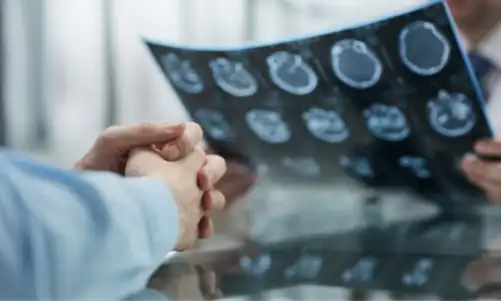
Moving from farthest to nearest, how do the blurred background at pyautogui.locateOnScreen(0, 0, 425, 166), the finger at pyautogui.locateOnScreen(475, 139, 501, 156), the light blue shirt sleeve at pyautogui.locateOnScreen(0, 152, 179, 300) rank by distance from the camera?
1. the blurred background at pyautogui.locateOnScreen(0, 0, 425, 166)
2. the finger at pyautogui.locateOnScreen(475, 139, 501, 156)
3. the light blue shirt sleeve at pyautogui.locateOnScreen(0, 152, 179, 300)

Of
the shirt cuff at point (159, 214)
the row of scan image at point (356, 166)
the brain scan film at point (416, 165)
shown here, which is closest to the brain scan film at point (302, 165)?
the row of scan image at point (356, 166)

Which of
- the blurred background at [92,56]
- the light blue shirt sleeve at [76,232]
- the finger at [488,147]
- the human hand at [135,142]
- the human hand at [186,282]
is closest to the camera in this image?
the light blue shirt sleeve at [76,232]

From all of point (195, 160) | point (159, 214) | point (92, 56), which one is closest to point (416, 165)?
point (195, 160)

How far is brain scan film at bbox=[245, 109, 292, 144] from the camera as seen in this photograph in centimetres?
82

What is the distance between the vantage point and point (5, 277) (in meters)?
0.37

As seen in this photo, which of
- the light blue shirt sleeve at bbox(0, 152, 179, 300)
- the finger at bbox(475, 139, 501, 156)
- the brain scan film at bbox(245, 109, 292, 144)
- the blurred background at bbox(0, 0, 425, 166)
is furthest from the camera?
the blurred background at bbox(0, 0, 425, 166)

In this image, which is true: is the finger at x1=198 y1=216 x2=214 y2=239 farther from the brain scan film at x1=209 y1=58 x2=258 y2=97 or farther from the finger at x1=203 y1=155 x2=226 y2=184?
the brain scan film at x1=209 y1=58 x2=258 y2=97

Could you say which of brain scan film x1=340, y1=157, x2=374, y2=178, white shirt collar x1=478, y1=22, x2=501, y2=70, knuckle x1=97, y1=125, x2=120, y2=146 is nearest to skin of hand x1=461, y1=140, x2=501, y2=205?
brain scan film x1=340, y1=157, x2=374, y2=178

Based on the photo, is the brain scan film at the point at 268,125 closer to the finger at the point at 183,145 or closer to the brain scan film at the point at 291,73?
the brain scan film at the point at 291,73

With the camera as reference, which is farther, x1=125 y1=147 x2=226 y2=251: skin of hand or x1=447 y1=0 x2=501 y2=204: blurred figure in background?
x1=447 y1=0 x2=501 y2=204: blurred figure in background

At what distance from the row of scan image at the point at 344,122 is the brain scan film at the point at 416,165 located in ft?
0.10

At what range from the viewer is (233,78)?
0.81m

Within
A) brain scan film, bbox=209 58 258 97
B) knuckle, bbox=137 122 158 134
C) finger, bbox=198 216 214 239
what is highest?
brain scan film, bbox=209 58 258 97

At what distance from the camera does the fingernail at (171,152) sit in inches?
23.6
